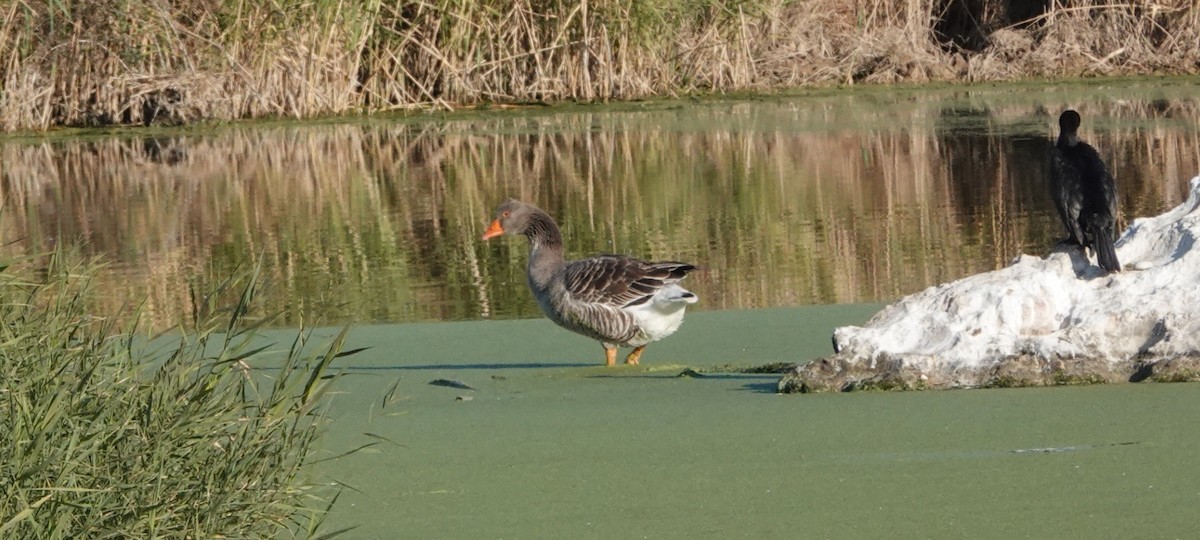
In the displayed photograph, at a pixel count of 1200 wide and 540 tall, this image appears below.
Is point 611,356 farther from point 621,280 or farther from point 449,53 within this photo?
point 449,53

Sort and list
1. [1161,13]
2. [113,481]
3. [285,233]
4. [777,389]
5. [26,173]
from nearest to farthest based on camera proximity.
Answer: [113,481], [777,389], [285,233], [26,173], [1161,13]

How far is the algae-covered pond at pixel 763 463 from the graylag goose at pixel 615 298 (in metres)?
0.36

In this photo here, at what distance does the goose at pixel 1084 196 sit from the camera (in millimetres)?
5367

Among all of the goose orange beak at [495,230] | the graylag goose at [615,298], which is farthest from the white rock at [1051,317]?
the goose orange beak at [495,230]

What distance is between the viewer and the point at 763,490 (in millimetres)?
4457

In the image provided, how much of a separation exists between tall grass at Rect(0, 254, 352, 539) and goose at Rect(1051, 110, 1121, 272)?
262 cm

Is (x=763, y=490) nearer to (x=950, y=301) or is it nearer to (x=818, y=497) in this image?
(x=818, y=497)

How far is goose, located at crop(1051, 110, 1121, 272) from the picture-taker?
17.6 ft

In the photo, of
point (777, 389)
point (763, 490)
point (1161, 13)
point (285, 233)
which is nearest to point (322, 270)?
point (285, 233)

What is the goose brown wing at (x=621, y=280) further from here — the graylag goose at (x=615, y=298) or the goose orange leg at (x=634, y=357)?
the goose orange leg at (x=634, y=357)

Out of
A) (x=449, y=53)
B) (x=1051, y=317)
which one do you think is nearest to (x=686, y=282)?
(x=1051, y=317)

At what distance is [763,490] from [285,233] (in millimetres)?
7535

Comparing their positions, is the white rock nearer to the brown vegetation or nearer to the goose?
the goose

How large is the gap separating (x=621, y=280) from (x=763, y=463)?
72.3 inches
